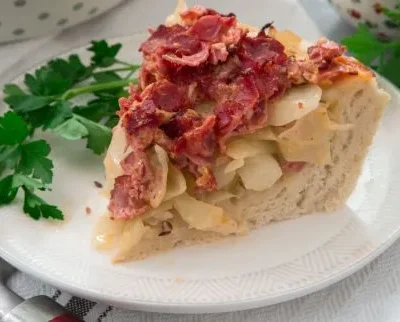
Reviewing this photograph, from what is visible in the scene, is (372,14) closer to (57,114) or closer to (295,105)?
(295,105)

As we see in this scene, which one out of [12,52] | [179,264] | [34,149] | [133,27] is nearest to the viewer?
[179,264]

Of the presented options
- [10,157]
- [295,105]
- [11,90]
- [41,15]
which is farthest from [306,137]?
[41,15]

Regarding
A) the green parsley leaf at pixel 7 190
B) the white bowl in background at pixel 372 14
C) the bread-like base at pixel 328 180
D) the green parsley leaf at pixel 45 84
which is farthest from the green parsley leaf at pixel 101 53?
the white bowl in background at pixel 372 14

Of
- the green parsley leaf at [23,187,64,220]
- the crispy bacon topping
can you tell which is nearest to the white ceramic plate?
the green parsley leaf at [23,187,64,220]

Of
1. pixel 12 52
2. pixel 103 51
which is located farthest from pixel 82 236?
pixel 12 52

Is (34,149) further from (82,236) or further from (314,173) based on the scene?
(314,173)

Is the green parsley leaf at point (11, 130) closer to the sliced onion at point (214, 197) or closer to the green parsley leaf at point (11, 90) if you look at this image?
the green parsley leaf at point (11, 90)
